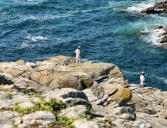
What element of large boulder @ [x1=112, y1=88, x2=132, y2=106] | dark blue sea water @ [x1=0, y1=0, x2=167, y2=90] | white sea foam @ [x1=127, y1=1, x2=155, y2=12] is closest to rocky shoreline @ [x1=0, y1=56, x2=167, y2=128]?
large boulder @ [x1=112, y1=88, x2=132, y2=106]

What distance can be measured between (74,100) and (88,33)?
4580 centimetres

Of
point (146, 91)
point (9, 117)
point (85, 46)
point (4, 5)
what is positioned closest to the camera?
point (9, 117)

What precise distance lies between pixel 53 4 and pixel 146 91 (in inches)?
2133

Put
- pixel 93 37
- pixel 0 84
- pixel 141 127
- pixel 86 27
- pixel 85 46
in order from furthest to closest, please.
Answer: pixel 86 27 → pixel 93 37 → pixel 85 46 → pixel 0 84 → pixel 141 127

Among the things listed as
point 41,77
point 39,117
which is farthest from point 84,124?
point 41,77

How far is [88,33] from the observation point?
63.0 metres

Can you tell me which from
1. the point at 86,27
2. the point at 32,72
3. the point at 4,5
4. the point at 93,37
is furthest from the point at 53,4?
the point at 32,72

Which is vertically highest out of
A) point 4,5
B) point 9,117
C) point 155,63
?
point 4,5

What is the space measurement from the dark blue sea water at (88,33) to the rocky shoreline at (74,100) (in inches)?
463

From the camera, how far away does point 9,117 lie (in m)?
15.8

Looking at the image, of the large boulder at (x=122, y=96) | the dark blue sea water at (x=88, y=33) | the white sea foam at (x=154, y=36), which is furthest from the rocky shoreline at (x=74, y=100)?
the white sea foam at (x=154, y=36)

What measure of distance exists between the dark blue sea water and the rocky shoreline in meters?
11.8

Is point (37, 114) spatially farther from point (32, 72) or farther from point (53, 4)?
point (53, 4)

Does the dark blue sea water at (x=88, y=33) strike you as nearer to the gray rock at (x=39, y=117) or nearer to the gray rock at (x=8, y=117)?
the gray rock at (x=39, y=117)
